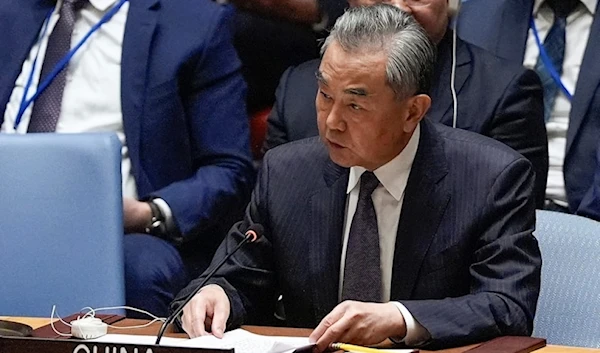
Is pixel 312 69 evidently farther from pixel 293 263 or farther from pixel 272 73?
pixel 293 263

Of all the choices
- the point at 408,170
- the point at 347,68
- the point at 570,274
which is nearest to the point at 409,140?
the point at 408,170

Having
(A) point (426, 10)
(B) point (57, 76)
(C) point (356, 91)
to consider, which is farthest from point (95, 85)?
(C) point (356, 91)

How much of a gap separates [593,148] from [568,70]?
24 cm

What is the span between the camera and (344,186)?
232 cm

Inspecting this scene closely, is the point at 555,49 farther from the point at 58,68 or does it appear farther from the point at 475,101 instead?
the point at 58,68

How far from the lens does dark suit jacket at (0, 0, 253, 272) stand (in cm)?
294

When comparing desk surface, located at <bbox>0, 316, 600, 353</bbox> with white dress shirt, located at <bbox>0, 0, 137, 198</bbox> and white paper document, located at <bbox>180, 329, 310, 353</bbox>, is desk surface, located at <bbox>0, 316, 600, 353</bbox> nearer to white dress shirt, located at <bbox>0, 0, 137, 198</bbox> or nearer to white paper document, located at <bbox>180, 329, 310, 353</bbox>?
white paper document, located at <bbox>180, 329, 310, 353</bbox>

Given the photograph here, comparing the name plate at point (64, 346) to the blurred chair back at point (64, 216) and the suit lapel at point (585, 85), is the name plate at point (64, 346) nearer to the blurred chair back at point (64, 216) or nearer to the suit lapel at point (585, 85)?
the blurred chair back at point (64, 216)

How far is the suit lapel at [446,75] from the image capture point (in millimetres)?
2836

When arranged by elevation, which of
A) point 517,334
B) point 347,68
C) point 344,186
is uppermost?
point 347,68

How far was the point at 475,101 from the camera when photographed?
9.37 feet

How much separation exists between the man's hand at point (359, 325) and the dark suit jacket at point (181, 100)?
38.3 inches

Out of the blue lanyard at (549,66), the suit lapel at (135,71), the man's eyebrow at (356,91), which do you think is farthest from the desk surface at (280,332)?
the blue lanyard at (549,66)

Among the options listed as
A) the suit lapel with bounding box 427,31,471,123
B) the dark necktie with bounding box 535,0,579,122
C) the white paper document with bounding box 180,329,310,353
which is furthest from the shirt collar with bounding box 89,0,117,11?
the white paper document with bounding box 180,329,310,353
